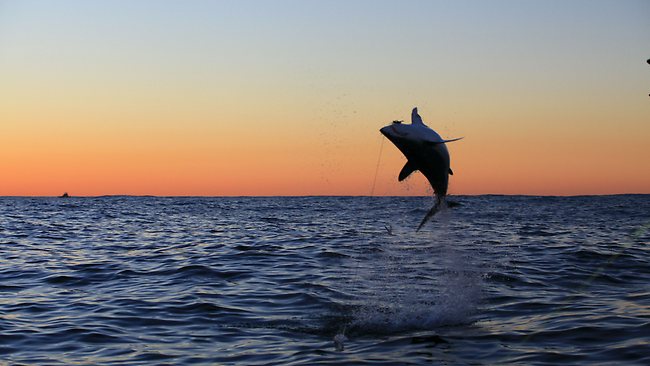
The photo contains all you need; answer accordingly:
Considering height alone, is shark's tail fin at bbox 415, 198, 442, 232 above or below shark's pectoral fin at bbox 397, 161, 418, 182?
below

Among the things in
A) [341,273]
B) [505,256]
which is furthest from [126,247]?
[505,256]

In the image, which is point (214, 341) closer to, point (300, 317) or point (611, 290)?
point (300, 317)

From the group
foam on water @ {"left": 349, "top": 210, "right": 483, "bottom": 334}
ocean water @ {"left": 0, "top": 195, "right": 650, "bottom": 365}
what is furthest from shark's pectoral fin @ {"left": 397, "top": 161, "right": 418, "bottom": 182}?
ocean water @ {"left": 0, "top": 195, "right": 650, "bottom": 365}

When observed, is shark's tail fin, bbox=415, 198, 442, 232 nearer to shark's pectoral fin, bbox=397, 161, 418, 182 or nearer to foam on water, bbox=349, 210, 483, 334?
foam on water, bbox=349, 210, 483, 334

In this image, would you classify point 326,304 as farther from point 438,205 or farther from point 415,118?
point 415,118

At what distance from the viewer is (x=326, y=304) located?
13.0 m

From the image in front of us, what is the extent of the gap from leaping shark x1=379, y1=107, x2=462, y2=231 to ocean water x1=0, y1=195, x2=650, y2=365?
7.31 ft

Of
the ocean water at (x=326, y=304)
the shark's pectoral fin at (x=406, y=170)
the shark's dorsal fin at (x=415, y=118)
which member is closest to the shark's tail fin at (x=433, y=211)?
the shark's pectoral fin at (x=406, y=170)

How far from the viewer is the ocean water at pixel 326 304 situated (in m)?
9.30

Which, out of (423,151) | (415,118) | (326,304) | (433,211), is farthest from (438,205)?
(326,304)

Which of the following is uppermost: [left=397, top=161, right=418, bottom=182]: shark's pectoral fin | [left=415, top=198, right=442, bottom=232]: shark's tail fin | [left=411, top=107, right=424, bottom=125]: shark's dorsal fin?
[left=411, top=107, right=424, bottom=125]: shark's dorsal fin

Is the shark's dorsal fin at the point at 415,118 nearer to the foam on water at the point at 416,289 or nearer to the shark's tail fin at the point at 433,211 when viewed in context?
the shark's tail fin at the point at 433,211

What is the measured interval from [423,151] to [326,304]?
4344 millimetres

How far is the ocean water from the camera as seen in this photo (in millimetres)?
9305
